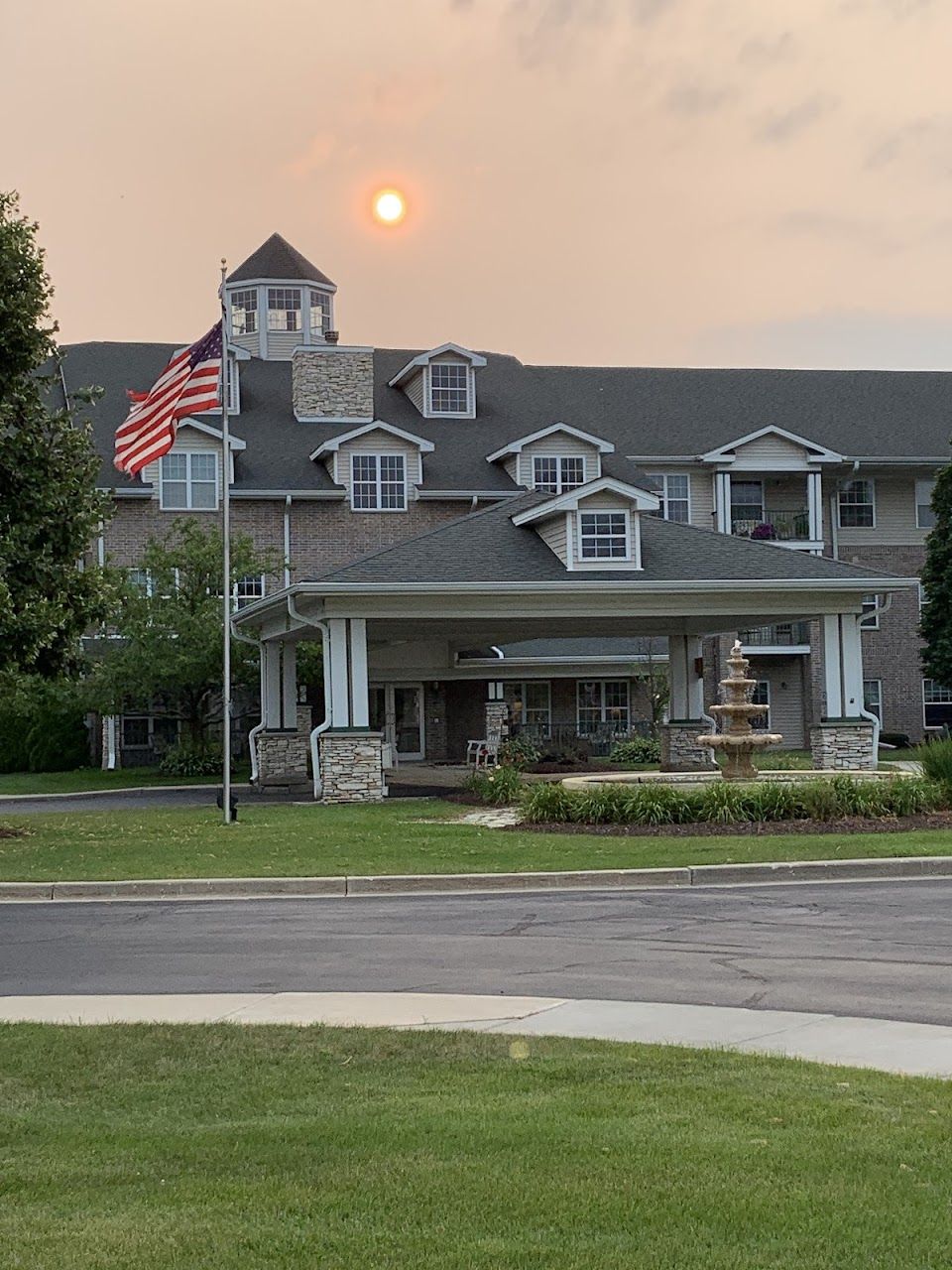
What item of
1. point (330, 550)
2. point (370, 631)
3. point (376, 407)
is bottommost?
point (370, 631)

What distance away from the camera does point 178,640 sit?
37125 mm

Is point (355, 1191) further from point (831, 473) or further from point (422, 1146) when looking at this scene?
point (831, 473)

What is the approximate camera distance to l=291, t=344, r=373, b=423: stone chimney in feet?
155

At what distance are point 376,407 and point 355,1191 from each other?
4389 cm

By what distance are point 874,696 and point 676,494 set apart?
29.1 ft

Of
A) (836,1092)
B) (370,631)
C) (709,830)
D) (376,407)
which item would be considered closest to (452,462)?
(376,407)

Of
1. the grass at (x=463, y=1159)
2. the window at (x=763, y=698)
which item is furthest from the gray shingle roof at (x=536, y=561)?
the grass at (x=463, y=1159)

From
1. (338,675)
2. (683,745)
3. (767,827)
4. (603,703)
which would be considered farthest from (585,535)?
(603,703)

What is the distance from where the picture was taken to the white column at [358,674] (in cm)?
2897

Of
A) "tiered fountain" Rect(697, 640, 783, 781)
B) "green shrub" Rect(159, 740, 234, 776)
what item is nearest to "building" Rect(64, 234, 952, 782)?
"green shrub" Rect(159, 740, 234, 776)

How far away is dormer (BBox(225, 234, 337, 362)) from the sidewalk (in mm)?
42453

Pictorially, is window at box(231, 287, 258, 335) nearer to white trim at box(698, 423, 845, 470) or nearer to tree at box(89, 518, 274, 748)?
tree at box(89, 518, 274, 748)

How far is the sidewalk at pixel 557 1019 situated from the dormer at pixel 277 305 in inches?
1671

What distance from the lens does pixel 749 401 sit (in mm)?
52031
